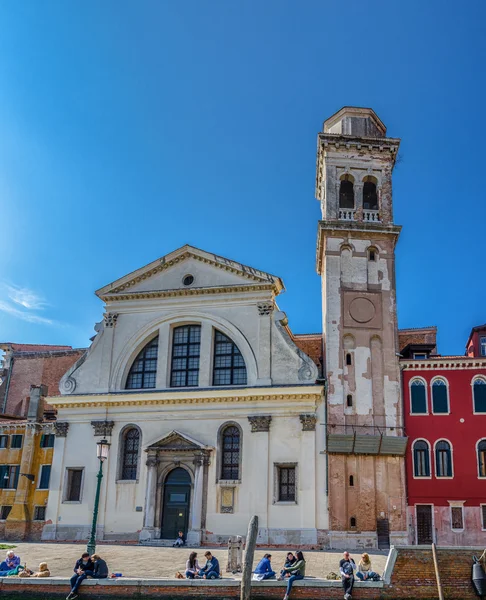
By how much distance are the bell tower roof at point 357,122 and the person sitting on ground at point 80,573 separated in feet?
84.6

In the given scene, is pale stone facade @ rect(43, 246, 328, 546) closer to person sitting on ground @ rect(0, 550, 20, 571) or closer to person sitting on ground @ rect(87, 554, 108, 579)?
person sitting on ground @ rect(0, 550, 20, 571)

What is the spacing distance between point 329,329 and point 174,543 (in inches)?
467

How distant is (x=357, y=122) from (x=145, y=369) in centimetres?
1726

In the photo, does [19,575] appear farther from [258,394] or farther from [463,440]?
[463,440]

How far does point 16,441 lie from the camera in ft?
118

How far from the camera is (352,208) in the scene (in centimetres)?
3594

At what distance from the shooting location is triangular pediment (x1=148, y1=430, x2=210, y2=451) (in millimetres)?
31938

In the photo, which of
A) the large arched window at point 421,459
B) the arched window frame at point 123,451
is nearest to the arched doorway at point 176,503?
the arched window frame at point 123,451

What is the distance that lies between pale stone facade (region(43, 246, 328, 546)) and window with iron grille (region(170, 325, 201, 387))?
20 cm

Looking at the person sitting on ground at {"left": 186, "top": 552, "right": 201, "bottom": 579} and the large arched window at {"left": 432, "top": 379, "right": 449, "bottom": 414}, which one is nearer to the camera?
the person sitting on ground at {"left": 186, "top": 552, "right": 201, "bottom": 579}

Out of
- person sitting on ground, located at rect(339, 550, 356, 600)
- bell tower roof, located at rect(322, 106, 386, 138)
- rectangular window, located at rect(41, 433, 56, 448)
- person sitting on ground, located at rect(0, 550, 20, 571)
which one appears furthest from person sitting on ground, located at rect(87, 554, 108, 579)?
bell tower roof, located at rect(322, 106, 386, 138)

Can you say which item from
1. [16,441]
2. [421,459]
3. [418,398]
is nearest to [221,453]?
[421,459]

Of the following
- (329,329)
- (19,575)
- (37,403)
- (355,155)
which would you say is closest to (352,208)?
(355,155)

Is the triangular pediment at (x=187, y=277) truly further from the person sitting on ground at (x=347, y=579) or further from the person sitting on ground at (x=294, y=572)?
the person sitting on ground at (x=347, y=579)
